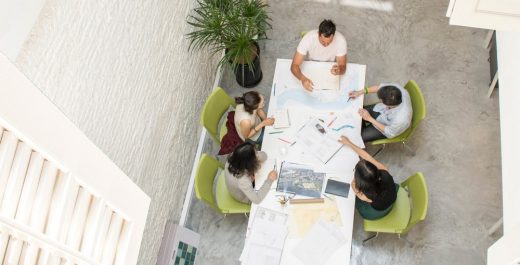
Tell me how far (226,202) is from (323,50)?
1.50 meters

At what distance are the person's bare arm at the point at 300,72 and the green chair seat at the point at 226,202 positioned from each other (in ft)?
3.28

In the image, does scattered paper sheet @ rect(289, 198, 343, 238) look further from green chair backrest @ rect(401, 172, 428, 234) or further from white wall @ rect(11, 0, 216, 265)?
white wall @ rect(11, 0, 216, 265)

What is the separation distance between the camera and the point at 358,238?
13.9ft

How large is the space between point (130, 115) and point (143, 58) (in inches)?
16.9

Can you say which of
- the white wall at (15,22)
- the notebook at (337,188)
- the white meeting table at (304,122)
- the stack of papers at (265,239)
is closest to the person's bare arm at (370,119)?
the white meeting table at (304,122)

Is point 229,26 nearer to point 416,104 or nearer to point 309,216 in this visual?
point 416,104

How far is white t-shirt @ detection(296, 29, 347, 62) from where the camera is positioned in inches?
164

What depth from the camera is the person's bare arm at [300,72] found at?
3.96 metres

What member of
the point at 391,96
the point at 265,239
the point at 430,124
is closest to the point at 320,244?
the point at 265,239

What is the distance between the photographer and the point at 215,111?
13.7 feet

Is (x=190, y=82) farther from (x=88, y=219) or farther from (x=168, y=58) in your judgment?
(x=88, y=219)

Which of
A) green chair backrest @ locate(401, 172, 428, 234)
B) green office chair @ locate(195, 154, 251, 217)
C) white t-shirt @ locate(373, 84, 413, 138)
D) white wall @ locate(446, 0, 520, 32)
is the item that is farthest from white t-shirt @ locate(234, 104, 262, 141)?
white wall @ locate(446, 0, 520, 32)

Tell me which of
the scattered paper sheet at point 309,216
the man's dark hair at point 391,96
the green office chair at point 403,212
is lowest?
the scattered paper sheet at point 309,216

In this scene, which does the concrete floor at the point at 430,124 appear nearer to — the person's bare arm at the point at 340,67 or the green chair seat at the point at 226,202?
the green chair seat at the point at 226,202
